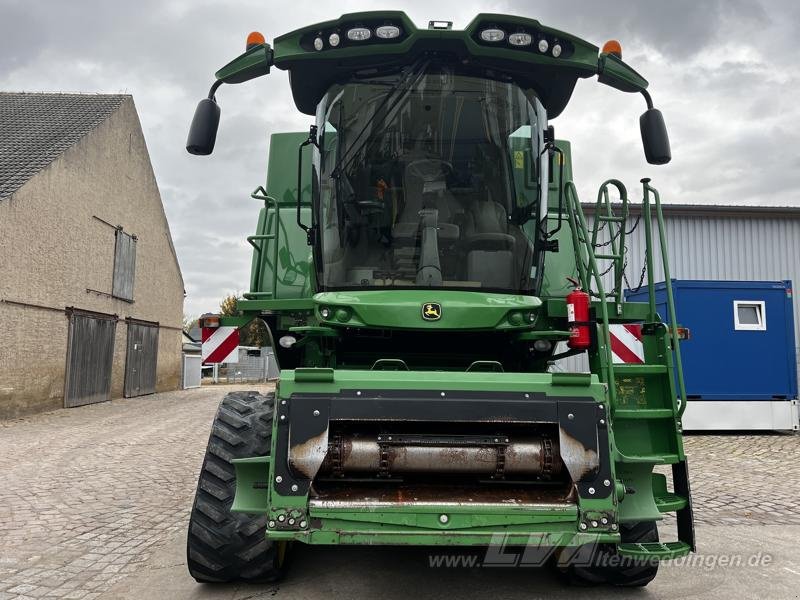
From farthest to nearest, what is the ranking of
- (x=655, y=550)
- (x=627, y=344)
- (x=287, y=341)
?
(x=287, y=341)
(x=627, y=344)
(x=655, y=550)

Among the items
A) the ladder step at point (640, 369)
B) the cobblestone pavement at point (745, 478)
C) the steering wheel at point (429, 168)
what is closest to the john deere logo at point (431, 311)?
the steering wheel at point (429, 168)

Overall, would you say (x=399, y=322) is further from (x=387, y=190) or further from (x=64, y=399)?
(x=64, y=399)

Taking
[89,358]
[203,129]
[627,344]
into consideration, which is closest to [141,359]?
[89,358]

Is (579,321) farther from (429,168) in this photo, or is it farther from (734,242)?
(734,242)

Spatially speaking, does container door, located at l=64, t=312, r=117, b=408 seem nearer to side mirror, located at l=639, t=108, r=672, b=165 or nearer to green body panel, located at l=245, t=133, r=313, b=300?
green body panel, located at l=245, t=133, r=313, b=300

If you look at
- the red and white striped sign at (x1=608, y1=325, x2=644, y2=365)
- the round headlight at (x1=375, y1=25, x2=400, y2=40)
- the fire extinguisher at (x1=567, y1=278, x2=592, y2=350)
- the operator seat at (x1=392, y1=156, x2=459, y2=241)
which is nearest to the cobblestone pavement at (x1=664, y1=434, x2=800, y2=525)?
the red and white striped sign at (x1=608, y1=325, x2=644, y2=365)

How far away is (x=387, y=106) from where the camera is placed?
416 cm

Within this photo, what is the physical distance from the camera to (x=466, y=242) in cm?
414

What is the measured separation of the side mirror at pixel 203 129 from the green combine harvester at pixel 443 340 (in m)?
0.01

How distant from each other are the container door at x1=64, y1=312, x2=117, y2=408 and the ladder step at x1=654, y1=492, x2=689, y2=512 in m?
15.8

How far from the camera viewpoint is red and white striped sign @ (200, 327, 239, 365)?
193 inches

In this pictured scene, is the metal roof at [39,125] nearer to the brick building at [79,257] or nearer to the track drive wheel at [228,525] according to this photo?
the brick building at [79,257]

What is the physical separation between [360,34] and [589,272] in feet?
6.62

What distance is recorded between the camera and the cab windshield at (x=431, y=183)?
4125mm
